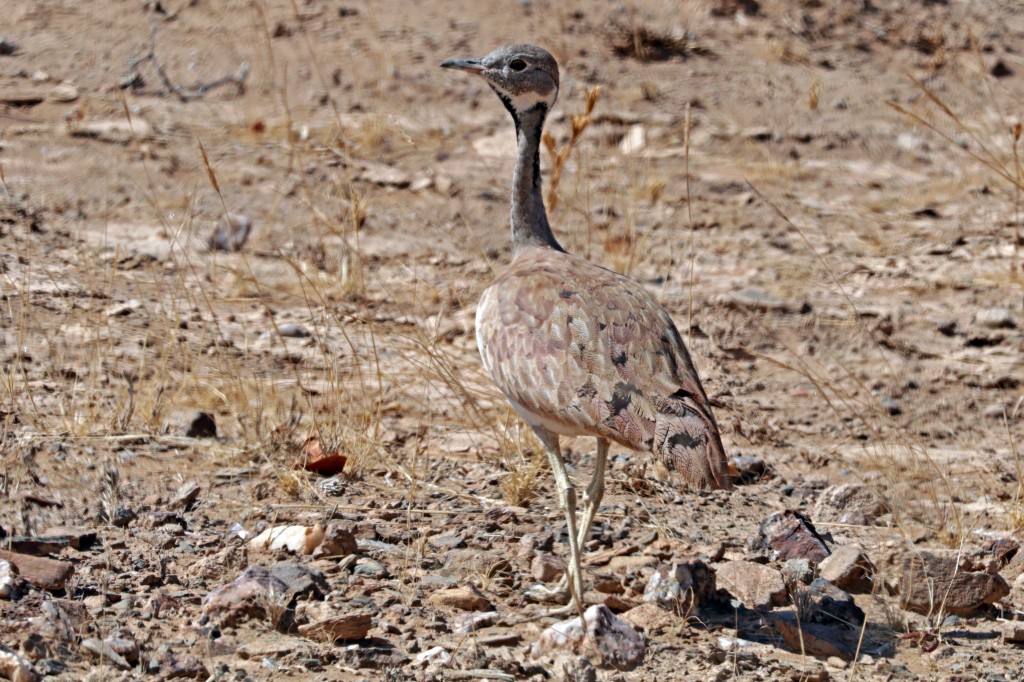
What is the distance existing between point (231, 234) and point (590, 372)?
3.97m

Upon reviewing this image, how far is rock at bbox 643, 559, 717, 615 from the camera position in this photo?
397 centimetres

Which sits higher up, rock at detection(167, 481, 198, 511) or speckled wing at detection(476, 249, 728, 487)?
speckled wing at detection(476, 249, 728, 487)

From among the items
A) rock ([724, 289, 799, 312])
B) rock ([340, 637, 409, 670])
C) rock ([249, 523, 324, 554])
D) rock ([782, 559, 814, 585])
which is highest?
rock ([340, 637, 409, 670])

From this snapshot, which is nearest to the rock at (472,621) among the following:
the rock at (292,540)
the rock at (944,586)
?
the rock at (292,540)

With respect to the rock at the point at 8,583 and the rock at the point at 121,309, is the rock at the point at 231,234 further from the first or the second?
the rock at the point at 8,583

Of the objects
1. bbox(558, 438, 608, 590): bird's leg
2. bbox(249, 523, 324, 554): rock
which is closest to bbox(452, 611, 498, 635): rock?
bbox(558, 438, 608, 590): bird's leg

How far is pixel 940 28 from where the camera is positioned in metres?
10.7

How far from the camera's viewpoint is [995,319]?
6.96 m

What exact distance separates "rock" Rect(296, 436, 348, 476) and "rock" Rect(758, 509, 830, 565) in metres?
1.56

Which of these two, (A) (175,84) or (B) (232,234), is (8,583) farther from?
(A) (175,84)

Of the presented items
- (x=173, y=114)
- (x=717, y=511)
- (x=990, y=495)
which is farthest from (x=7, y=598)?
(x=173, y=114)

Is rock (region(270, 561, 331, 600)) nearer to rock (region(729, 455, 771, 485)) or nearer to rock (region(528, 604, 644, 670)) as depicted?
rock (region(528, 604, 644, 670))

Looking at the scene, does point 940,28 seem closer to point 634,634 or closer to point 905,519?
point 905,519

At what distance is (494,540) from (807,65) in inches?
278
